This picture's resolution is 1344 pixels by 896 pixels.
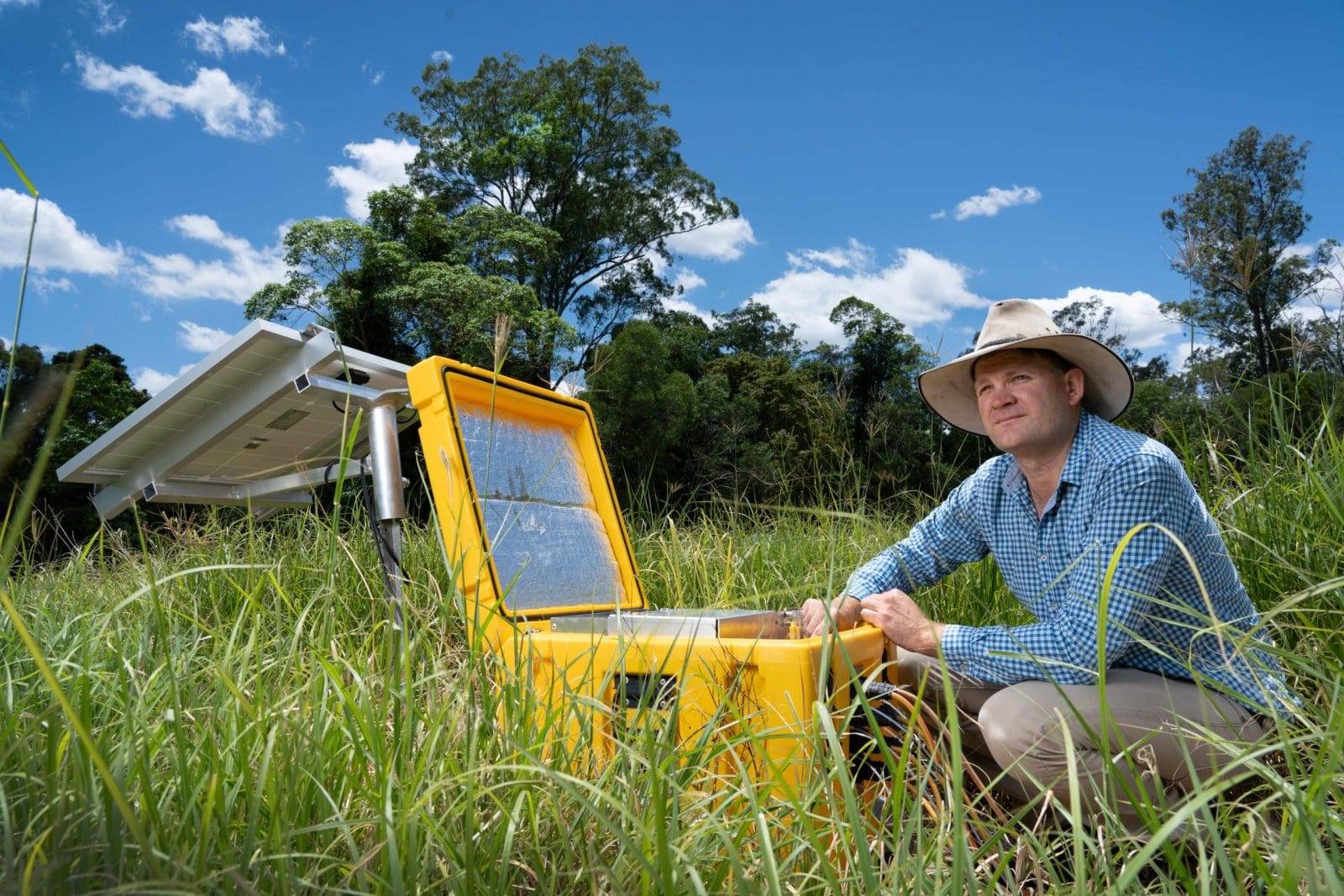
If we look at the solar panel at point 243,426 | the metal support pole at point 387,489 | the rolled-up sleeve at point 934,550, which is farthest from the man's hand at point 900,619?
the solar panel at point 243,426

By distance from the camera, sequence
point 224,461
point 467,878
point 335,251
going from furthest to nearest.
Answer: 1. point 335,251
2. point 224,461
3. point 467,878

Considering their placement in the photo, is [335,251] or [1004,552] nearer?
[1004,552]

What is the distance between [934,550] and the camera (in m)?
2.92

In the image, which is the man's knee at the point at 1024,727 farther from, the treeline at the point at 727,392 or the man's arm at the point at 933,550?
the treeline at the point at 727,392

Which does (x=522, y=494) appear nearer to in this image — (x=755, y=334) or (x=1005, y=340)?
(x=1005, y=340)

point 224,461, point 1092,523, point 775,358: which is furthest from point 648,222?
point 1092,523

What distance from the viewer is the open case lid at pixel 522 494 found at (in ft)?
8.11

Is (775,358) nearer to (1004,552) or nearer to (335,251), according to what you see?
(335,251)

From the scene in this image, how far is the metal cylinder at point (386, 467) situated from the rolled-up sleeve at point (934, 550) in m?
1.33

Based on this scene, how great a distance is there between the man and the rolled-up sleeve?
0.06 ft

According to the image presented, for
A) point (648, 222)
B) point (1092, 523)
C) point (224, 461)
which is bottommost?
point (1092, 523)

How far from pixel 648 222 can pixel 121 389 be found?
16.4 metres

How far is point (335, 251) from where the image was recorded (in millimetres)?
21312

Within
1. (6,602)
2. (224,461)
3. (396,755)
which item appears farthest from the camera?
(224,461)
